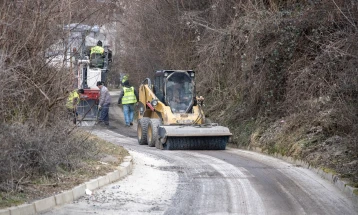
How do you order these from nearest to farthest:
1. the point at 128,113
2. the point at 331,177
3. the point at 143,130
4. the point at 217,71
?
the point at 331,177
the point at 143,130
the point at 217,71
the point at 128,113

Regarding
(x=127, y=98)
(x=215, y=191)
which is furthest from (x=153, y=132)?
(x=215, y=191)

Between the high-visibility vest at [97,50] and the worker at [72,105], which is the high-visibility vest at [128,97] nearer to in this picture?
the high-visibility vest at [97,50]

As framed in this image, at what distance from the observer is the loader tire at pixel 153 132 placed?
21062 millimetres

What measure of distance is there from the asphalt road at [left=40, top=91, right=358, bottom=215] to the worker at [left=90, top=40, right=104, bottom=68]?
8833 mm

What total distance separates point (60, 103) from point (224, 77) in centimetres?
1353

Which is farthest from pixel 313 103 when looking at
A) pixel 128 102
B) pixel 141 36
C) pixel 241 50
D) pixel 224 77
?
pixel 141 36

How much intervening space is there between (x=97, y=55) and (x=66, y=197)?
1595 cm

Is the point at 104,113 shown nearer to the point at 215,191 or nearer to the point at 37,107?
the point at 37,107

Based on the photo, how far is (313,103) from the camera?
60.0 ft

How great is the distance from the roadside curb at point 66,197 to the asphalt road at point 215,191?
5.3 inches

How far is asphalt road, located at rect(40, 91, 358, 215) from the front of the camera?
33.3ft

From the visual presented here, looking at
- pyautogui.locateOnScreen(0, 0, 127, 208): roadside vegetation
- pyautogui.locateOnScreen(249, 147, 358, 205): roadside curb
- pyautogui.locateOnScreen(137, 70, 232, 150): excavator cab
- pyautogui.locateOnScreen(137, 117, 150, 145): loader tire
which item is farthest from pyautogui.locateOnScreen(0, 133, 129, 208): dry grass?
pyautogui.locateOnScreen(137, 117, 150, 145): loader tire

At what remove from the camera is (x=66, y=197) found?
33.1 feet

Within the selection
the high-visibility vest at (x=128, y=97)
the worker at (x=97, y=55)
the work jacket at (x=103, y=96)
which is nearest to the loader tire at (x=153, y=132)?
the worker at (x=97, y=55)
